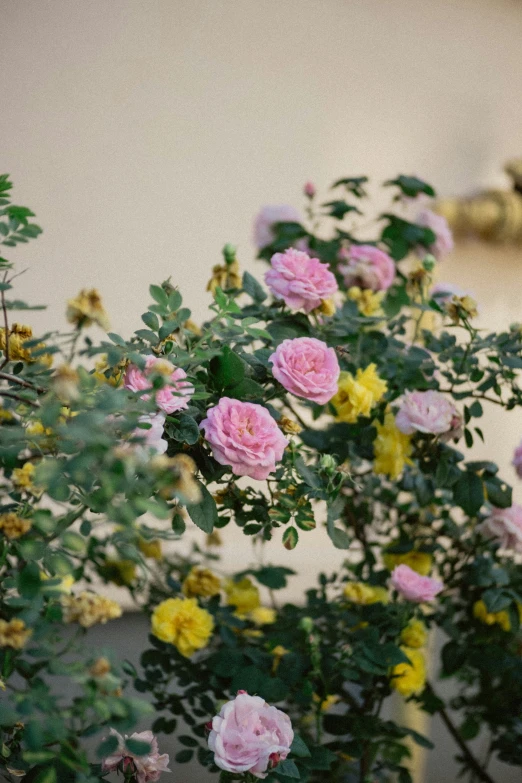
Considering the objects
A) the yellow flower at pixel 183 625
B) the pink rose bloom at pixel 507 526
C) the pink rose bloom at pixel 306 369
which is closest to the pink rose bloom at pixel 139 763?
the yellow flower at pixel 183 625

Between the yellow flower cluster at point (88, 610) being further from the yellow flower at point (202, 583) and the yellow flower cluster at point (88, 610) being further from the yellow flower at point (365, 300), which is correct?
the yellow flower at point (365, 300)

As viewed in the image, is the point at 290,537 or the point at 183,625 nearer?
the point at 290,537

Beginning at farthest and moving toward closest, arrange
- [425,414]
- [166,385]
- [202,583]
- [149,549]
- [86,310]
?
[149,549], [202,583], [425,414], [86,310], [166,385]

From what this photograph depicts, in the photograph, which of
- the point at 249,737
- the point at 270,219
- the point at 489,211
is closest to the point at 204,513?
the point at 249,737

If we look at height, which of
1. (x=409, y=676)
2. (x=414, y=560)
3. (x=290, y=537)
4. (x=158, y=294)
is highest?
(x=158, y=294)

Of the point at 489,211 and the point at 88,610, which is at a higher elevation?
the point at 489,211

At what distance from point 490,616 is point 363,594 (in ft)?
0.67

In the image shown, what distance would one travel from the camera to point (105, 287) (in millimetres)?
1501

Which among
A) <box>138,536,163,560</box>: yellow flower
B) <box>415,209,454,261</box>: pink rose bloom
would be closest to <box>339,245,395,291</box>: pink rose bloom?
<box>415,209,454,261</box>: pink rose bloom

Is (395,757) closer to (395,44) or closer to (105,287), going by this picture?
(105,287)

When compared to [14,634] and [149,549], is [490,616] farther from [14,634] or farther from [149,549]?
[14,634]

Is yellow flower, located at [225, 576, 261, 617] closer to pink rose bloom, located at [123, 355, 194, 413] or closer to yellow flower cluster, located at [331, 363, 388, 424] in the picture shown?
yellow flower cluster, located at [331, 363, 388, 424]

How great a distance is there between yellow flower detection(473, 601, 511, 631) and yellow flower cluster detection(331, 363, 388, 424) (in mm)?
420

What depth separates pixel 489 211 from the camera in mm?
1870
